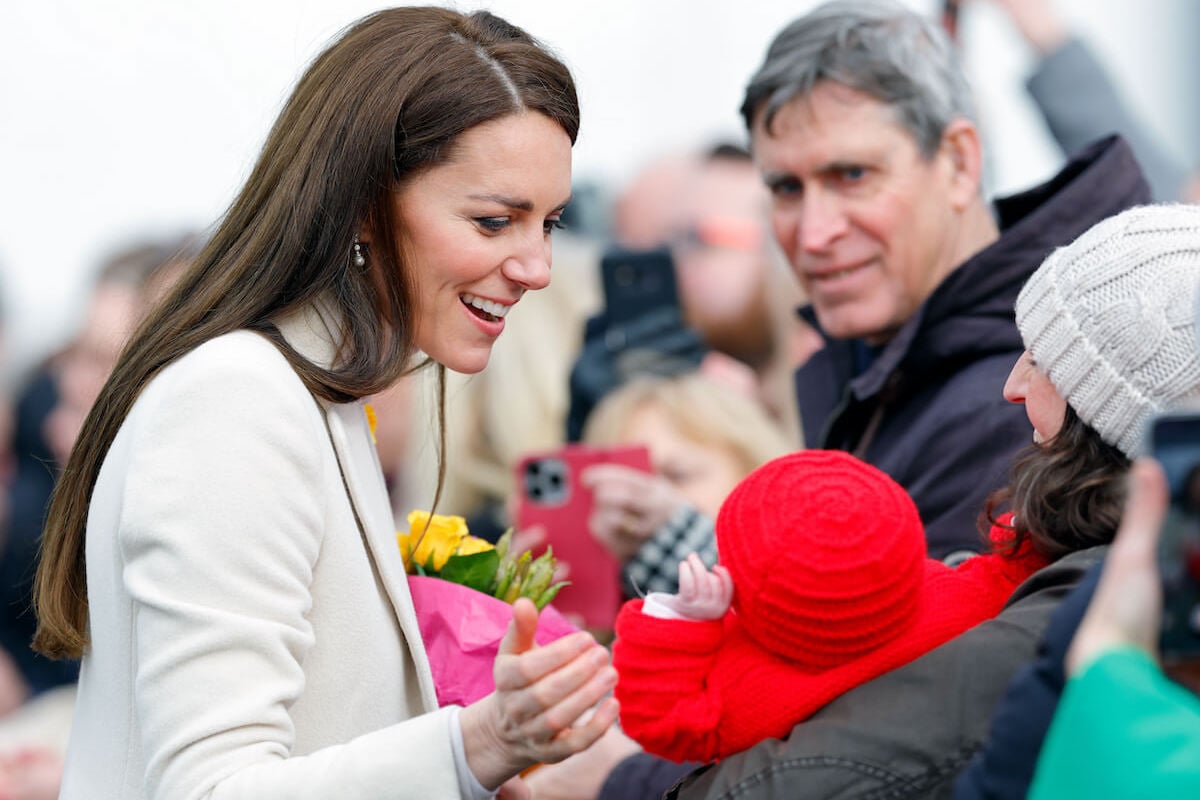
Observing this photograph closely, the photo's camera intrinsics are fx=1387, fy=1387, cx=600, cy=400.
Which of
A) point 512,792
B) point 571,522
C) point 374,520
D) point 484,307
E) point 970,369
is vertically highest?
point 484,307

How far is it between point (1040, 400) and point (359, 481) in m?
0.85

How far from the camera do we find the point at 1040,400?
5.52 ft

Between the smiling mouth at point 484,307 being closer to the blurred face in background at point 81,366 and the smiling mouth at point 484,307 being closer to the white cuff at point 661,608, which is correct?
the white cuff at point 661,608

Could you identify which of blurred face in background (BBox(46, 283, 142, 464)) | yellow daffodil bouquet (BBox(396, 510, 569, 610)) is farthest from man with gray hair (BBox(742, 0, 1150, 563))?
blurred face in background (BBox(46, 283, 142, 464))

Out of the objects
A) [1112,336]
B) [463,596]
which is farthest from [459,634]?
[1112,336]

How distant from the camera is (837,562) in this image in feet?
5.08

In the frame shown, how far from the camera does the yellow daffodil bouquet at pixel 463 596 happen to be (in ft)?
6.22

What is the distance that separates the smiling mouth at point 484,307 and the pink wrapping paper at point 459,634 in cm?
38

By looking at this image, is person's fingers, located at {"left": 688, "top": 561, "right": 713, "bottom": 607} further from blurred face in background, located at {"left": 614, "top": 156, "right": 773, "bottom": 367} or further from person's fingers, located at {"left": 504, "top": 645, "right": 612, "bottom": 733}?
blurred face in background, located at {"left": 614, "top": 156, "right": 773, "bottom": 367}

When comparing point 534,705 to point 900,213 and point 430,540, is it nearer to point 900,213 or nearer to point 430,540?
point 430,540

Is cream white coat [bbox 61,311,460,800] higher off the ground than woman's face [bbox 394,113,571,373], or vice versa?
woman's face [bbox 394,113,571,373]

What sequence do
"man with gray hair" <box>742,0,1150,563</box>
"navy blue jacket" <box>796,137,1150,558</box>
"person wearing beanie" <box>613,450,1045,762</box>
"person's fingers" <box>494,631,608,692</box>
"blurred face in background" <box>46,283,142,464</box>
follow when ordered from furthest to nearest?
"blurred face in background" <box>46,283,142,464</box> < "man with gray hair" <box>742,0,1150,563</box> < "navy blue jacket" <box>796,137,1150,558</box> < "person wearing beanie" <box>613,450,1045,762</box> < "person's fingers" <box>494,631,608,692</box>

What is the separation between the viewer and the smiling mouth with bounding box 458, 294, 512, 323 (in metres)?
1.88

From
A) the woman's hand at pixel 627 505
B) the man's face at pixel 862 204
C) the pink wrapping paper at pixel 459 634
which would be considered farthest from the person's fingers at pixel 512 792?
the woman's hand at pixel 627 505
